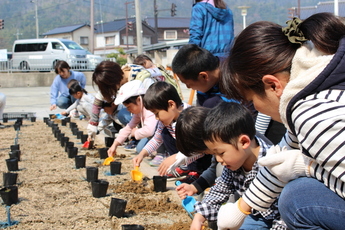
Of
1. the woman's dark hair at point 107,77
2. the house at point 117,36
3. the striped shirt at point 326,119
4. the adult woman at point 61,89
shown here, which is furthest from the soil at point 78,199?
the house at point 117,36

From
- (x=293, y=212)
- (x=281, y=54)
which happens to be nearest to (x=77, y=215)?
(x=293, y=212)

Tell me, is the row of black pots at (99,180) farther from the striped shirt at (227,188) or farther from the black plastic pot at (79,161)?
the striped shirt at (227,188)

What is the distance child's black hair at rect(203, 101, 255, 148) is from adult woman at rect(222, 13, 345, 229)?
213 millimetres

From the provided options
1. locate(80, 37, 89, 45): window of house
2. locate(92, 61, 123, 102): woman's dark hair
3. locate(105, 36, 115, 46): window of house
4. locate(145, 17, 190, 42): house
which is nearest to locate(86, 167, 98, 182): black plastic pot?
locate(92, 61, 123, 102): woman's dark hair

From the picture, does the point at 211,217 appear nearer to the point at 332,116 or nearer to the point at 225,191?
the point at 225,191

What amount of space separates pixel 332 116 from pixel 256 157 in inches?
34.1

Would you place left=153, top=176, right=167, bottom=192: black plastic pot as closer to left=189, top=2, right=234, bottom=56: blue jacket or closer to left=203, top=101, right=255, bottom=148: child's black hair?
left=203, top=101, right=255, bottom=148: child's black hair

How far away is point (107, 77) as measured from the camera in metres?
4.91

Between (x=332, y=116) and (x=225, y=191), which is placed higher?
(x=332, y=116)

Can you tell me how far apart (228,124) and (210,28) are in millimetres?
2692

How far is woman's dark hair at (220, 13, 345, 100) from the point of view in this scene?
1.70m

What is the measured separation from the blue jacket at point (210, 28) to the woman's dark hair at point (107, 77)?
926 millimetres

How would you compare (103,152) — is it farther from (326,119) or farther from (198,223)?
(326,119)

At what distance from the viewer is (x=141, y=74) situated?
4.91 meters
